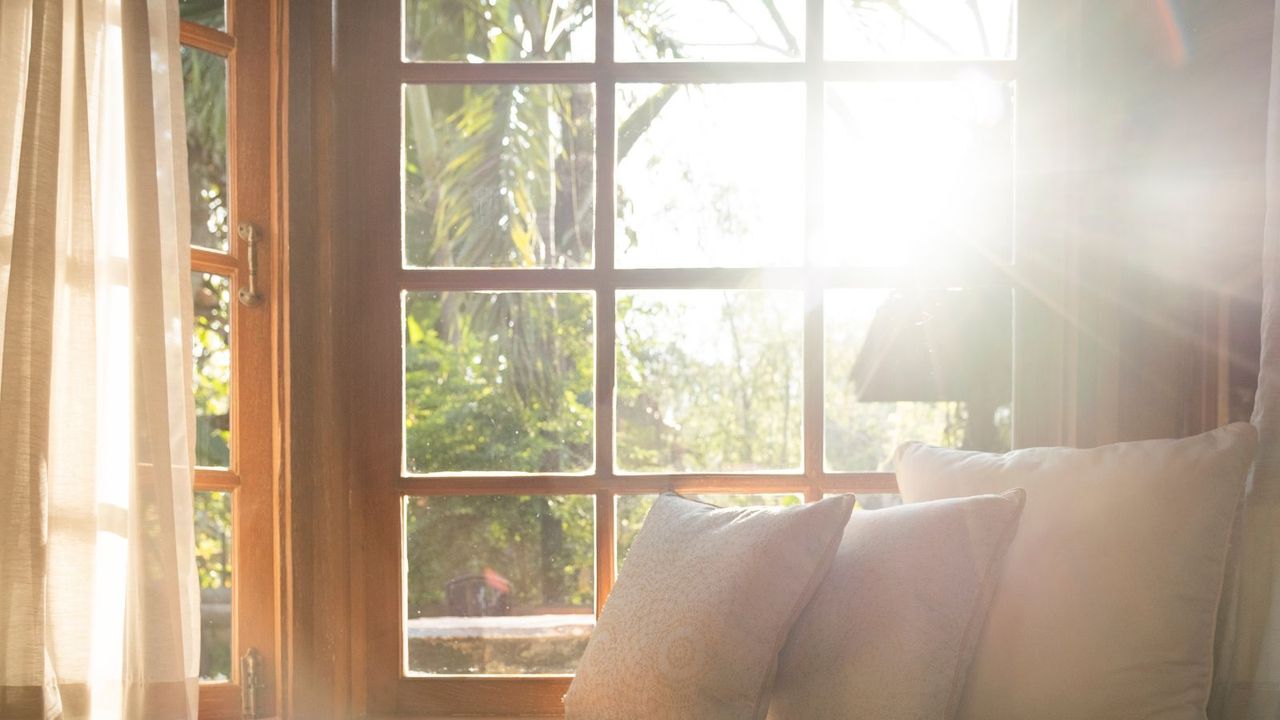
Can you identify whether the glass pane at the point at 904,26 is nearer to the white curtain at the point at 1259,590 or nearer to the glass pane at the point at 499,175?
the glass pane at the point at 499,175

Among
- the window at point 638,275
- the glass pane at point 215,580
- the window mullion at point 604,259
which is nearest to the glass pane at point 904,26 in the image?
the window at point 638,275

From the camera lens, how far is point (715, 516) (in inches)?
64.4

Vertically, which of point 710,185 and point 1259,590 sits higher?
point 710,185

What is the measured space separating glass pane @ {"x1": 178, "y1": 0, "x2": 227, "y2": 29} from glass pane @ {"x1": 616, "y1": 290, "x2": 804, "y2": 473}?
101 cm

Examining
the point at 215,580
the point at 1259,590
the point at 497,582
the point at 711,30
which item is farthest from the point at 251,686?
the point at 1259,590

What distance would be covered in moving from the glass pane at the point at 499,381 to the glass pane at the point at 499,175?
97mm

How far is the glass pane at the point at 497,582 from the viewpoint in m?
2.06

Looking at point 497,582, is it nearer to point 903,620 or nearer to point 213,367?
point 213,367

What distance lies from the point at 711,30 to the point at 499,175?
1.86 feet

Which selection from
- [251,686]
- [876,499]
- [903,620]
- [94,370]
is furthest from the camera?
[876,499]

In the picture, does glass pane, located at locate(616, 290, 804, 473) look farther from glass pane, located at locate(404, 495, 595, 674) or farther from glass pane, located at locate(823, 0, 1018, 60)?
glass pane, located at locate(823, 0, 1018, 60)

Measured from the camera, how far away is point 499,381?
208 centimetres

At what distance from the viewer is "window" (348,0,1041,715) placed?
6.75 ft

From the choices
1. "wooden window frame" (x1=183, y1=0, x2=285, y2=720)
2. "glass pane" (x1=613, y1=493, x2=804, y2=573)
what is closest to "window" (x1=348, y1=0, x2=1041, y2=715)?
"glass pane" (x1=613, y1=493, x2=804, y2=573)
